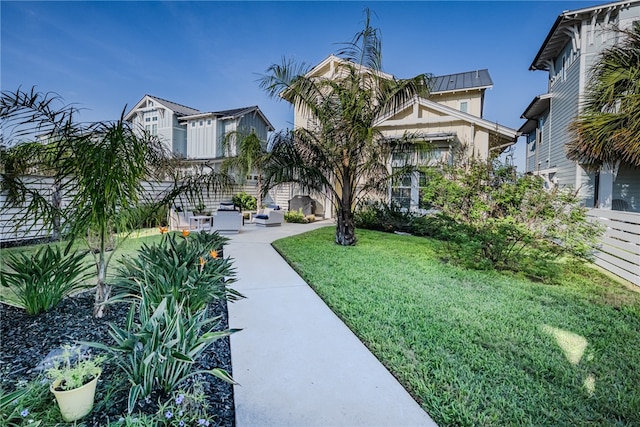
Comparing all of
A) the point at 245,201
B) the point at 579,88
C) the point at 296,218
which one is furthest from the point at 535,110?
the point at 245,201

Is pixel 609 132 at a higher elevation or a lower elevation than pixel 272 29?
lower

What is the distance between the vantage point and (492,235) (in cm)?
630

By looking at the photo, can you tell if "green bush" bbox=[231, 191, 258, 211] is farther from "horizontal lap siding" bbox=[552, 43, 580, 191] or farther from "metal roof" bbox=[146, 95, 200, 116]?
"horizontal lap siding" bbox=[552, 43, 580, 191]

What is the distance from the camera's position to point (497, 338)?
346 cm

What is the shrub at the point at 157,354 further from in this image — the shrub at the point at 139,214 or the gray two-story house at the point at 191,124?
the gray two-story house at the point at 191,124

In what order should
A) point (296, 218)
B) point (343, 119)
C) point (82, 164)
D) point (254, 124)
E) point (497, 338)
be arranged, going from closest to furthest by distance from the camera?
point (82, 164) → point (497, 338) → point (343, 119) → point (296, 218) → point (254, 124)

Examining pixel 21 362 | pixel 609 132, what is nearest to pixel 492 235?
pixel 609 132

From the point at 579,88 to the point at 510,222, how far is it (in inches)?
361

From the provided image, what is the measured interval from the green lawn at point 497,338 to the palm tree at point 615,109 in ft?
12.3

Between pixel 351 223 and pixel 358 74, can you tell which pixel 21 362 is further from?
pixel 358 74

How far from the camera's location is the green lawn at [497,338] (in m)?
2.40

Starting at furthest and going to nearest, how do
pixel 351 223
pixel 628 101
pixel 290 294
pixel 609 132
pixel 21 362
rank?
pixel 351 223 < pixel 609 132 < pixel 628 101 < pixel 290 294 < pixel 21 362

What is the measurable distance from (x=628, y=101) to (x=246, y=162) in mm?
12362

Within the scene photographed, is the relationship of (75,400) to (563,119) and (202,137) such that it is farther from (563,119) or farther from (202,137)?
(202,137)
